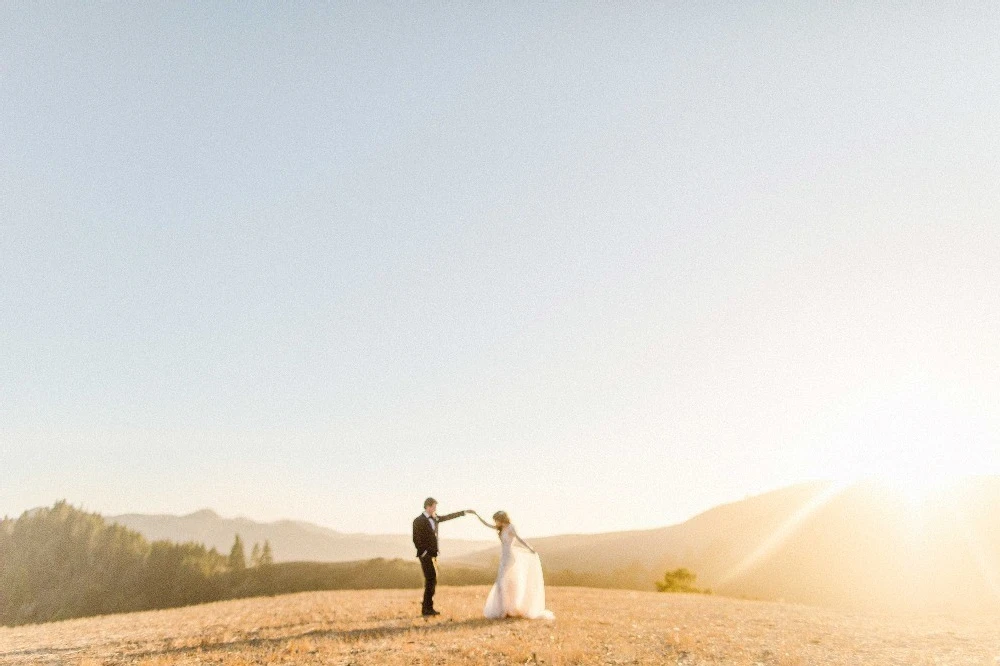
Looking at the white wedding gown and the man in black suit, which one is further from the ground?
the man in black suit

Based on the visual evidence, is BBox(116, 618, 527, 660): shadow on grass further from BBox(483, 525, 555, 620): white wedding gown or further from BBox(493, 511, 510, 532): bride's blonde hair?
BBox(493, 511, 510, 532): bride's blonde hair

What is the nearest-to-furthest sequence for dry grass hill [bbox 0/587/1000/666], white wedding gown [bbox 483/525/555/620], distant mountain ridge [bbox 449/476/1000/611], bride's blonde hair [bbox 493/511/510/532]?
dry grass hill [bbox 0/587/1000/666] → white wedding gown [bbox 483/525/555/620] → bride's blonde hair [bbox 493/511/510/532] → distant mountain ridge [bbox 449/476/1000/611]

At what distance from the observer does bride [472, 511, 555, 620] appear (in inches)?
835

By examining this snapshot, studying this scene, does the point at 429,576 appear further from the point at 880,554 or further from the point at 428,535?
the point at 880,554

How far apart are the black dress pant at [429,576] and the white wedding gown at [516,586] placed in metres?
2.07

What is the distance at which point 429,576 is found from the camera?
21.6m

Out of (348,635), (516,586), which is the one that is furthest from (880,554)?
(348,635)

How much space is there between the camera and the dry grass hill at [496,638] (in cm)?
1605

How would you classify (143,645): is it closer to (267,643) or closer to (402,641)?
(267,643)

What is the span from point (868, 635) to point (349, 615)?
761 inches

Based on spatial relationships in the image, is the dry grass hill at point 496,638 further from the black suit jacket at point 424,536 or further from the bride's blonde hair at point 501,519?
the bride's blonde hair at point 501,519

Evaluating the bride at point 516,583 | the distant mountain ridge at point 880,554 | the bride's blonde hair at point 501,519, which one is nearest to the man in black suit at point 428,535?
the bride's blonde hair at point 501,519

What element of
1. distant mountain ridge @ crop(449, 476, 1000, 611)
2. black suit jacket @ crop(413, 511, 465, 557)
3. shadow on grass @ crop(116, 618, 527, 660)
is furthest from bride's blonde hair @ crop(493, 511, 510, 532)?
distant mountain ridge @ crop(449, 476, 1000, 611)

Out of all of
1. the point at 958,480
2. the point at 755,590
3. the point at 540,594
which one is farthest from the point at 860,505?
the point at 540,594
